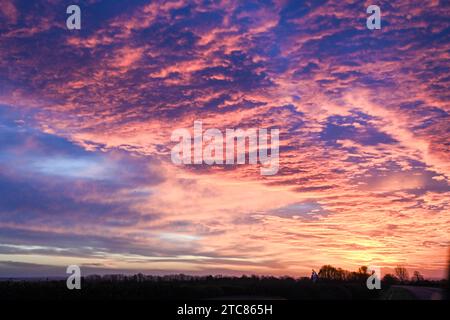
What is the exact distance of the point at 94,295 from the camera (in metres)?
32.8

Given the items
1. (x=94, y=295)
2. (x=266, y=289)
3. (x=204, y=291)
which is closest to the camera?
(x=94, y=295)
